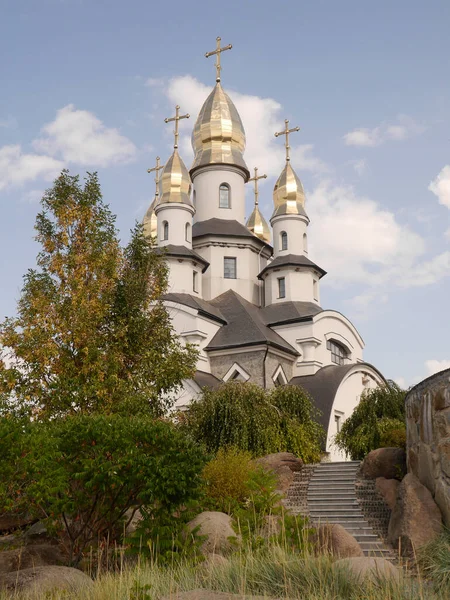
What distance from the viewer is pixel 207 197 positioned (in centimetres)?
3456

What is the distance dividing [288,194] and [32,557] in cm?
2586

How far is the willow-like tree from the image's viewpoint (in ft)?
48.1

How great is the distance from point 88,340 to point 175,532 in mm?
5575

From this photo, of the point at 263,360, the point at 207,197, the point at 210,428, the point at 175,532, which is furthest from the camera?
the point at 207,197

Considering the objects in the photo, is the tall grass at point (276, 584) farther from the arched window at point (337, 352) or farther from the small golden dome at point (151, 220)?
the small golden dome at point (151, 220)

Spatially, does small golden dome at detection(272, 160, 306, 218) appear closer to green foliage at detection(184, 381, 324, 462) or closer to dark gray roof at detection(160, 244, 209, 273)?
dark gray roof at detection(160, 244, 209, 273)

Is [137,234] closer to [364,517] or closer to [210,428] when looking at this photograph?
[210,428]

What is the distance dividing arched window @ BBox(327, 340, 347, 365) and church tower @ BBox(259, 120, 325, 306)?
87.4 inches

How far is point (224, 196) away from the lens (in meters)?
34.8

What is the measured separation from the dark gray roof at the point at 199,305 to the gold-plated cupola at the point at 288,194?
6.39 m

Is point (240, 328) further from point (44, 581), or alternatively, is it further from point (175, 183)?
point (44, 581)

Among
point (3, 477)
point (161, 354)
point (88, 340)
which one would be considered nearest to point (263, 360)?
point (161, 354)

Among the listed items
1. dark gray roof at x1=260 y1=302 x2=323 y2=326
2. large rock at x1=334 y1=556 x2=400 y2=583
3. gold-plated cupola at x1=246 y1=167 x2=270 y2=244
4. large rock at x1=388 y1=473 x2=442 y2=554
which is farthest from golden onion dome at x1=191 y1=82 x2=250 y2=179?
large rock at x1=334 y1=556 x2=400 y2=583

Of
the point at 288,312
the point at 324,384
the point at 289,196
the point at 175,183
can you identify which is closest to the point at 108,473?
the point at 324,384
